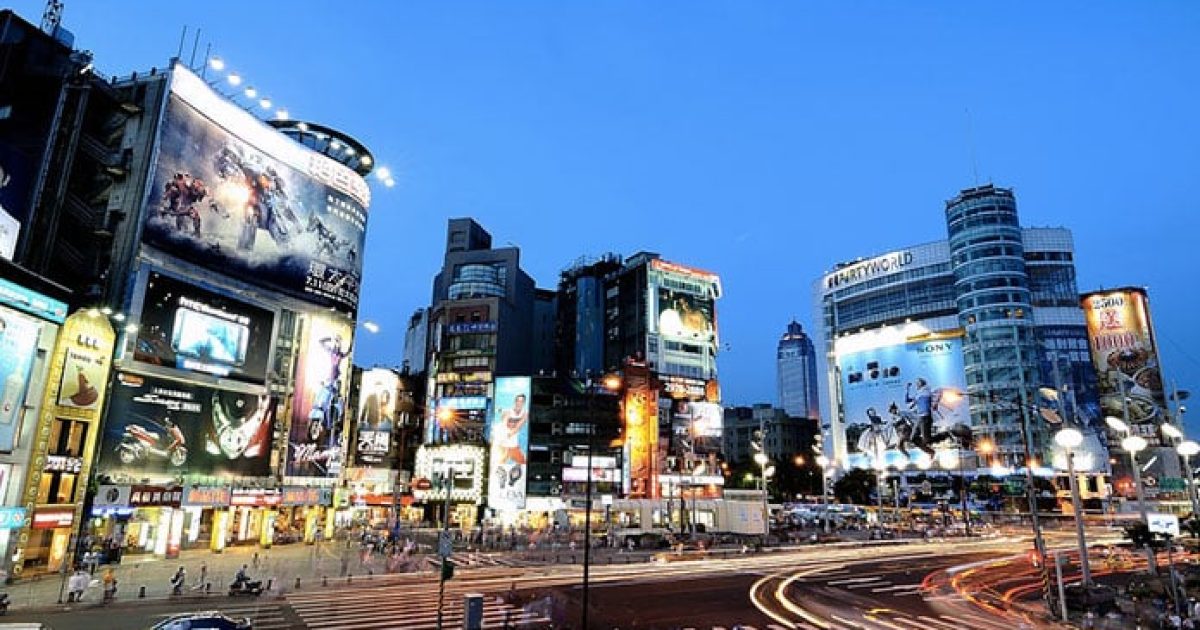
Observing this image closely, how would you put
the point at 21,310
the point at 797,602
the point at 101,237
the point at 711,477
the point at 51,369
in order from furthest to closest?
the point at 711,477
the point at 101,237
the point at 51,369
the point at 21,310
the point at 797,602

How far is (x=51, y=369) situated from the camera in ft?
115

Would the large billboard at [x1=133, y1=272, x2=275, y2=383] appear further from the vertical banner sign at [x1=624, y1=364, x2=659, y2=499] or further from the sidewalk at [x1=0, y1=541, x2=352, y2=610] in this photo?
the vertical banner sign at [x1=624, y1=364, x2=659, y2=499]

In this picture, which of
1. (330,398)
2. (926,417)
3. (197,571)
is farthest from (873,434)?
(197,571)

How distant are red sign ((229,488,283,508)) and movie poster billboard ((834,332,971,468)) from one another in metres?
102

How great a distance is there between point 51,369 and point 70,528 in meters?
8.79

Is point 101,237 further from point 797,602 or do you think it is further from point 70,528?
point 797,602

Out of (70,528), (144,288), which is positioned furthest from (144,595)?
(144,288)

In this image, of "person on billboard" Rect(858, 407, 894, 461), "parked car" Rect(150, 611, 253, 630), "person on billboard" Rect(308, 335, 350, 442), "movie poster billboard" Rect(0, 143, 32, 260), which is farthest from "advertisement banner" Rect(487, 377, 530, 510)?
"person on billboard" Rect(858, 407, 894, 461)

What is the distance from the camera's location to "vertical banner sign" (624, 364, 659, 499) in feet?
286

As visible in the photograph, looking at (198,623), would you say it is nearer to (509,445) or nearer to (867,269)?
(509,445)

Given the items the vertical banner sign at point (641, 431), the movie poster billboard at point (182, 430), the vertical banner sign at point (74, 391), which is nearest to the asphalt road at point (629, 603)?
the vertical banner sign at point (74, 391)

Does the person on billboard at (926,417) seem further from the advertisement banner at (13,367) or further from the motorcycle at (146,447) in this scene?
the advertisement banner at (13,367)

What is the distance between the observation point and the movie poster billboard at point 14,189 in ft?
128

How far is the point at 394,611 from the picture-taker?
84.1ft
